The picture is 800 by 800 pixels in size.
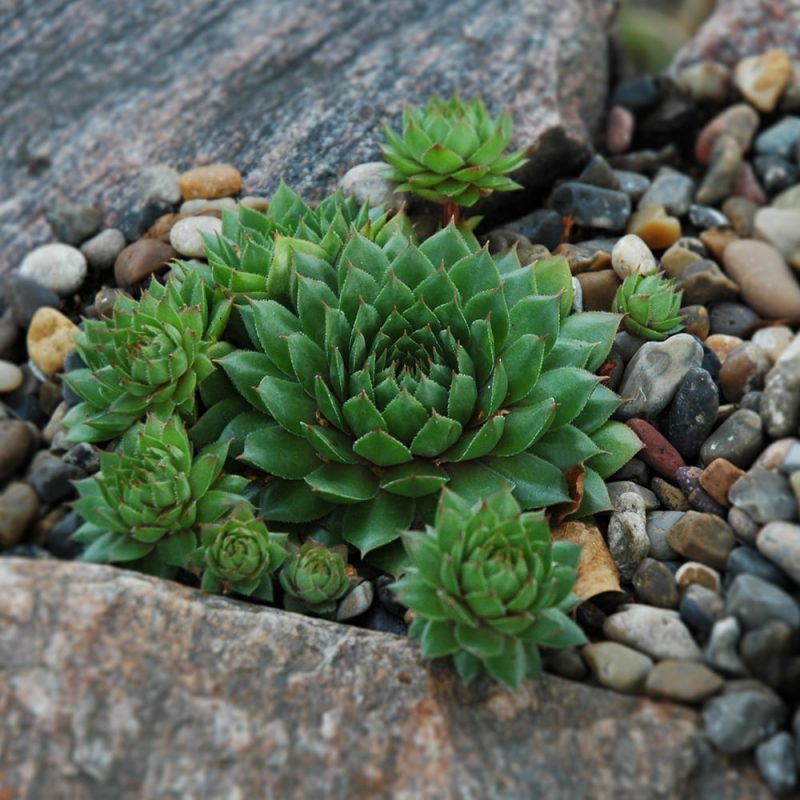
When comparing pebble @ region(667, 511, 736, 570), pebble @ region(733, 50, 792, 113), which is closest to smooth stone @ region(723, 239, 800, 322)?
pebble @ region(733, 50, 792, 113)

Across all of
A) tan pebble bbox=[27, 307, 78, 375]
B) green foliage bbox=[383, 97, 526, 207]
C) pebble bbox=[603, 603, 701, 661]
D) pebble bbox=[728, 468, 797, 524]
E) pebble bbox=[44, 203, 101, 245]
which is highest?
pebble bbox=[44, 203, 101, 245]

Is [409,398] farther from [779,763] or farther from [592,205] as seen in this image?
[592,205]

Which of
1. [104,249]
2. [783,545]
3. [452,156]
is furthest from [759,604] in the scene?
[104,249]

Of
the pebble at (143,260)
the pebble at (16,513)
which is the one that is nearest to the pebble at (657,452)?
the pebble at (143,260)

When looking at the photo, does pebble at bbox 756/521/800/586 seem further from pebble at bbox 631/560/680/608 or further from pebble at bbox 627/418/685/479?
pebble at bbox 627/418/685/479

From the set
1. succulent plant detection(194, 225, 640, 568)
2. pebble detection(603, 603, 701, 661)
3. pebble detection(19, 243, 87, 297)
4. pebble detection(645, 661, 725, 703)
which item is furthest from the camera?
pebble detection(19, 243, 87, 297)

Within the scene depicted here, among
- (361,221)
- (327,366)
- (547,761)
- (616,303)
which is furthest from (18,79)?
(547,761)

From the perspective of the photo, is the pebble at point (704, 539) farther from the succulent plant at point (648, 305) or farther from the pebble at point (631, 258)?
the pebble at point (631, 258)
